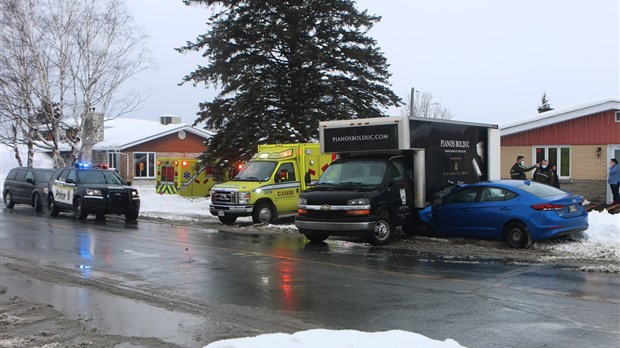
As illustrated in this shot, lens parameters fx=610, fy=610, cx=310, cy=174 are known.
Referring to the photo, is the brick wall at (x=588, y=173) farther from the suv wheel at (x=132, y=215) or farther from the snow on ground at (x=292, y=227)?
the suv wheel at (x=132, y=215)

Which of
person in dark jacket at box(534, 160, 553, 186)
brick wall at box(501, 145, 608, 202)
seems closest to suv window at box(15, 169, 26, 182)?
person in dark jacket at box(534, 160, 553, 186)

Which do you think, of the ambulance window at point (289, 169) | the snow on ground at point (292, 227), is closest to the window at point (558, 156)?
the snow on ground at point (292, 227)

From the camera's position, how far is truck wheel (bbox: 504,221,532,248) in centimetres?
Result: 1208

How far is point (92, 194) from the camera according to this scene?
1994 cm

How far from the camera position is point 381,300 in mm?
7789

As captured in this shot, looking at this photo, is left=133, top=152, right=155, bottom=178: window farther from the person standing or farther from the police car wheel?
the person standing

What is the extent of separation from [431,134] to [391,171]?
1469 mm

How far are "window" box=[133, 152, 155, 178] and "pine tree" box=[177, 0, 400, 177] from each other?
1970cm

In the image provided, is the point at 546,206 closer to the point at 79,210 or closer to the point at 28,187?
the point at 79,210

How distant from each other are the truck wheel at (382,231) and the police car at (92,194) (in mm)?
10192

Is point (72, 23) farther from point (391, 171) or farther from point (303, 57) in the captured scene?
point (391, 171)

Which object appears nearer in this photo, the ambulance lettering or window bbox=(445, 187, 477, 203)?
window bbox=(445, 187, 477, 203)

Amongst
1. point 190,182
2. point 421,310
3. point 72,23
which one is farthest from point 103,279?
point 72,23

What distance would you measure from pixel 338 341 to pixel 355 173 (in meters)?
8.93
